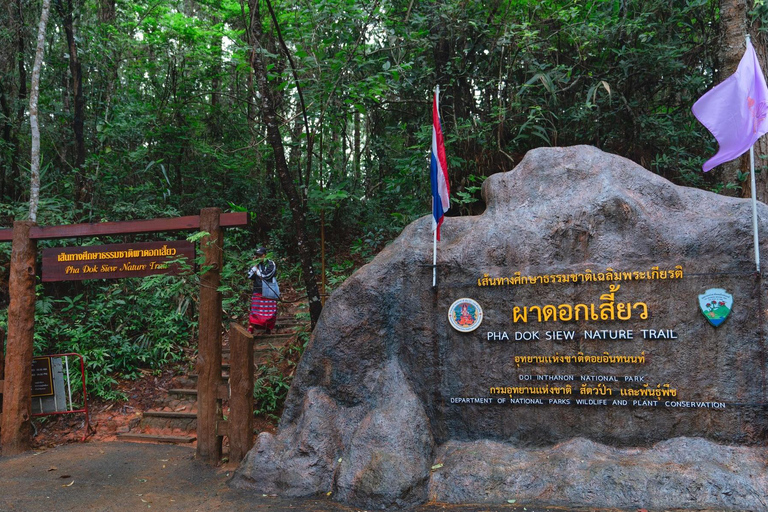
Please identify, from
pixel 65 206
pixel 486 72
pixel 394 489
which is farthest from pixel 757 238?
pixel 65 206

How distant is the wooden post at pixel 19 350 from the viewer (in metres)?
7.14

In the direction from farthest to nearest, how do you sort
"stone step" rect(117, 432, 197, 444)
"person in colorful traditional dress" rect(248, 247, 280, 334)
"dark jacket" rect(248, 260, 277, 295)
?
"person in colorful traditional dress" rect(248, 247, 280, 334)
"dark jacket" rect(248, 260, 277, 295)
"stone step" rect(117, 432, 197, 444)

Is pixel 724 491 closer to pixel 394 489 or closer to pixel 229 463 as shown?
pixel 394 489

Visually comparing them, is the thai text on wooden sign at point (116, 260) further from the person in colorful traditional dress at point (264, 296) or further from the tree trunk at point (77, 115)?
the tree trunk at point (77, 115)

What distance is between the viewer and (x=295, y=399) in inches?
224

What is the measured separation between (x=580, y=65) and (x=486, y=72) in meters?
1.61

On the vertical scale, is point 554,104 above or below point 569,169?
above

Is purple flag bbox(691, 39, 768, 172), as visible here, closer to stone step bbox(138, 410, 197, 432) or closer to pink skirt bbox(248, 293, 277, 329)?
pink skirt bbox(248, 293, 277, 329)

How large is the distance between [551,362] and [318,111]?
22.1ft

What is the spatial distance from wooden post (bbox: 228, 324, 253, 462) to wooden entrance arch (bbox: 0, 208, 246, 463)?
277mm

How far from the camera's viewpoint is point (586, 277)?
513cm

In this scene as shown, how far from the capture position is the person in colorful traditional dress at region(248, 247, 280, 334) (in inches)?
363

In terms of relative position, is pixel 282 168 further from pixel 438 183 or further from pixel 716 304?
pixel 716 304

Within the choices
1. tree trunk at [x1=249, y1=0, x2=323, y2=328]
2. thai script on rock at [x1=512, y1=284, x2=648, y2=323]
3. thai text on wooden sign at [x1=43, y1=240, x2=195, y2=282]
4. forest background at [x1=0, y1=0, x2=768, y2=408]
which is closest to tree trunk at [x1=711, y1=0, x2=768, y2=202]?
forest background at [x1=0, y1=0, x2=768, y2=408]
